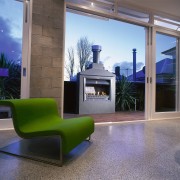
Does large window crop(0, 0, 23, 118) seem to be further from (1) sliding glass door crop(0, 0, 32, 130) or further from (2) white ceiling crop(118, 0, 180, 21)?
(2) white ceiling crop(118, 0, 180, 21)

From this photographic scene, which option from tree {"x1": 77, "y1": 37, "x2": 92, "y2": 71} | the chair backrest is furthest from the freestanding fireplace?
the chair backrest

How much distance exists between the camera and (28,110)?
6.95 feet

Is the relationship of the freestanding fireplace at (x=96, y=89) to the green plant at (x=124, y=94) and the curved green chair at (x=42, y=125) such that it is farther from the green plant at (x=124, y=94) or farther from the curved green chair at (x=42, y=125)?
the curved green chair at (x=42, y=125)

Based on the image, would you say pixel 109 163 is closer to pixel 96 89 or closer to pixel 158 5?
pixel 158 5

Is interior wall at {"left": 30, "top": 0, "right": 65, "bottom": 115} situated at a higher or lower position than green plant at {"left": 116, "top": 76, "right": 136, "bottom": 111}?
higher

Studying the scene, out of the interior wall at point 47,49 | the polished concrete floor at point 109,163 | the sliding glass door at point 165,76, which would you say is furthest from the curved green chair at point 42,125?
the sliding glass door at point 165,76

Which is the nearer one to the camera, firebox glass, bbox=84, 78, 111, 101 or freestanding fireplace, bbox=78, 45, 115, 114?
freestanding fireplace, bbox=78, 45, 115, 114

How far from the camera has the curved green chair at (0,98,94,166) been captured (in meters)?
1.73

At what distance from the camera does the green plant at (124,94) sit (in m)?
6.46

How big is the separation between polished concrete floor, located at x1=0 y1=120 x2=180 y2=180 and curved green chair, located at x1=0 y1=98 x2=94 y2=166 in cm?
19

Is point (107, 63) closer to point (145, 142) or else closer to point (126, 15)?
point (126, 15)

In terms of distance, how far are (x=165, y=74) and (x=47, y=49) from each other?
333 cm

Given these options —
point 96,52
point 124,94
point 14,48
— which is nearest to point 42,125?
point 14,48

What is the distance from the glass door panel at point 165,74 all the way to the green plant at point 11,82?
3.39 m
